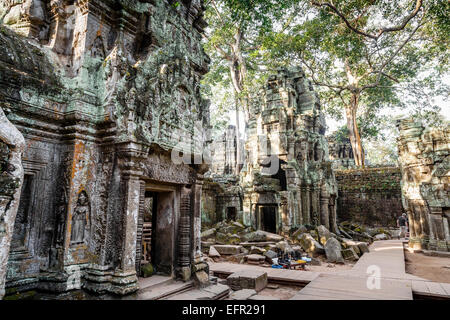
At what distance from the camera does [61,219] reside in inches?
145

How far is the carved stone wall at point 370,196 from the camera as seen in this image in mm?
17281

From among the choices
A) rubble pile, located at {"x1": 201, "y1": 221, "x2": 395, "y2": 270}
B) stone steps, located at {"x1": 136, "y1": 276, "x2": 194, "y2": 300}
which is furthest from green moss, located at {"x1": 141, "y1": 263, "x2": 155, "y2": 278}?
rubble pile, located at {"x1": 201, "y1": 221, "x2": 395, "y2": 270}

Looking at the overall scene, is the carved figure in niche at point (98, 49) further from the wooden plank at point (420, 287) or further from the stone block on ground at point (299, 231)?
the stone block on ground at point (299, 231)

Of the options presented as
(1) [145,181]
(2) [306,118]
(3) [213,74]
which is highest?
(3) [213,74]

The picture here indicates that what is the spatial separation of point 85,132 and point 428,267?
9727mm

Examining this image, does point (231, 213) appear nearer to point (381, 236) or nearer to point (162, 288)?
point (381, 236)

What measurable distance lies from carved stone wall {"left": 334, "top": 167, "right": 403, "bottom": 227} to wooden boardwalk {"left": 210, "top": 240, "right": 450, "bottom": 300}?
34.2 ft

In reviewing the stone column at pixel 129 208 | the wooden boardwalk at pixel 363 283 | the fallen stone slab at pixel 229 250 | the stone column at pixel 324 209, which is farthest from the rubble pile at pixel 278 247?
the stone column at pixel 129 208

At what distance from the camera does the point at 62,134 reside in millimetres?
3900
